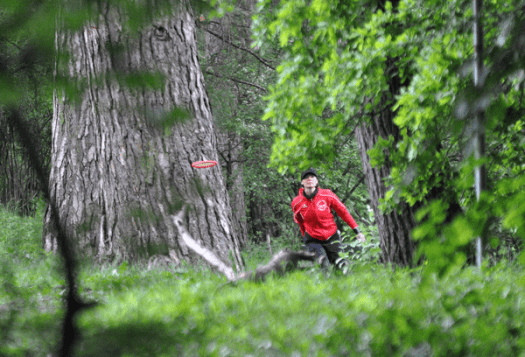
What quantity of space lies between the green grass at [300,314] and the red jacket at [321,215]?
3.74 m

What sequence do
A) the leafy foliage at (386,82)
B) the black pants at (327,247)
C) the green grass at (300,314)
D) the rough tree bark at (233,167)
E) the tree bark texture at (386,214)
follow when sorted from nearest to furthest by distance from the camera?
1. the green grass at (300,314)
2. the leafy foliage at (386,82)
3. the tree bark texture at (386,214)
4. the black pants at (327,247)
5. the rough tree bark at (233,167)

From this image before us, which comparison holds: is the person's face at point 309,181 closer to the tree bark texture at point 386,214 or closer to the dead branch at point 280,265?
the tree bark texture at point 386,214

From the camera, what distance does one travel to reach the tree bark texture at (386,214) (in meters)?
5.18

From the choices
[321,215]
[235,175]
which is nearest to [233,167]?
[235,175]

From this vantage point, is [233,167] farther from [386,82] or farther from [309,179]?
[386,82]

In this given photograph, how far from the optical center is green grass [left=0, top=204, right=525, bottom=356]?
79.6 inches

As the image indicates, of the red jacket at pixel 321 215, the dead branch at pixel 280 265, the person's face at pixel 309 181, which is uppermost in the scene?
the person's face at pixel 309 181

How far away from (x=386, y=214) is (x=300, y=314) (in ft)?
9.70

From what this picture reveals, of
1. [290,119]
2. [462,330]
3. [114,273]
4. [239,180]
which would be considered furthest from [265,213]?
[462,330]

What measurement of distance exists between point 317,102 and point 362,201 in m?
8.46

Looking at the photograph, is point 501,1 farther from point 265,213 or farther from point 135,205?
point 265,213

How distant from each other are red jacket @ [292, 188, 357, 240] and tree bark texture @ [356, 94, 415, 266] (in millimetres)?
1949

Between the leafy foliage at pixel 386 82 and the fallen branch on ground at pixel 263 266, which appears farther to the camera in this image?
the leafy foliage at pixel 386 82

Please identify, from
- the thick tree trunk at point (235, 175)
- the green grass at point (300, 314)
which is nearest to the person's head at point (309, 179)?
the green grass at point (300, 314)
